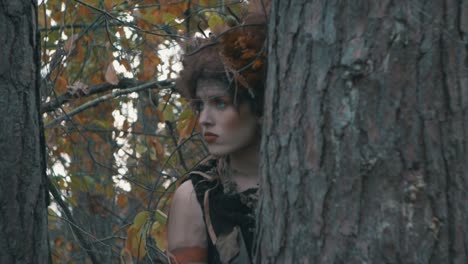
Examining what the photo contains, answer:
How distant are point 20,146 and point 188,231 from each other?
80cm

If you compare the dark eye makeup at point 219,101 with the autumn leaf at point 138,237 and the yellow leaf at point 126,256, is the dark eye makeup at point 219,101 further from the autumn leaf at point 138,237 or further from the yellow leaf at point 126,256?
the yellow leaf at point 126,256

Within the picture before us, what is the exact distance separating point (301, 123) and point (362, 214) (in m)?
0.23

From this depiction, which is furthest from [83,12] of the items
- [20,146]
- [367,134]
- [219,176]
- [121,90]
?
[367,134]

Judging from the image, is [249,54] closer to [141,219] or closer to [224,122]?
[224,122]

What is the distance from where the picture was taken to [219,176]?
3094mm

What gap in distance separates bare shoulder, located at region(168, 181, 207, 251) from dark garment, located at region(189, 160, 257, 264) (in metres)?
0.02

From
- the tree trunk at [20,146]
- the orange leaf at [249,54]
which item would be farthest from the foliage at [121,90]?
the tree trunk at [20,146]

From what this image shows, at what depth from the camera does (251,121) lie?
9.76 feet

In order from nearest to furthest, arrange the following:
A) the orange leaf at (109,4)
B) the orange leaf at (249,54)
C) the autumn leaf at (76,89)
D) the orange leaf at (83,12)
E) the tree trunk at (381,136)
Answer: the tree trunk at (381,136), the orange leaf at (249,54), the orange leaf at (109,4), the autumn leaf at (76,89), the orange leaf at (83,12)

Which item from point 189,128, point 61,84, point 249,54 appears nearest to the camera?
point 249,54

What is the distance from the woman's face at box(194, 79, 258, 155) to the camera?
294 centimetres

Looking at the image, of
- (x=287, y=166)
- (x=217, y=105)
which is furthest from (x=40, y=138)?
(x=287, y=166)

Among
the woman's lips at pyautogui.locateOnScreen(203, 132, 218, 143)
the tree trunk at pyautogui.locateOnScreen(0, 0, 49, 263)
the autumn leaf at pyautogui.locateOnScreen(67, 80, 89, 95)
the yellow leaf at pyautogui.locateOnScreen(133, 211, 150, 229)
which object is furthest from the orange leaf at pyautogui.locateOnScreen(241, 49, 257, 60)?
the autumn leaf at pyautogui.locateOnScreen(67, 80, 89, 95)

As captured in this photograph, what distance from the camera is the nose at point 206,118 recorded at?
115 inches
